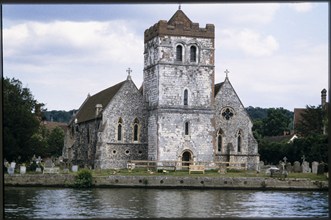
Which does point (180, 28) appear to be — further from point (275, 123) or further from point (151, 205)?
point (275, 123)

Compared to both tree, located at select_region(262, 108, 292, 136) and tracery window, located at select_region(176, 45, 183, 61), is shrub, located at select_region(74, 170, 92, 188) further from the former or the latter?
tree, located at select_region(262, 108, 292, 136)

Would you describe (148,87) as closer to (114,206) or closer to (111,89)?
(111,89)

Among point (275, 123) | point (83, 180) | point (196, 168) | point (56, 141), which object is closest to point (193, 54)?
point (196, 168)

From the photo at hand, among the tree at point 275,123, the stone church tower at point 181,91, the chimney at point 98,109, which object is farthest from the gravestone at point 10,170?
the tree at point 275,123

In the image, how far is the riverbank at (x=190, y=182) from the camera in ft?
116

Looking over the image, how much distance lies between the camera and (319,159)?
1960 inches

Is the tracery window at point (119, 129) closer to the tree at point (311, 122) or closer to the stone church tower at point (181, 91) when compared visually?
the stone church tower at point (181, 91)

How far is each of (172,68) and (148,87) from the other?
317 cm

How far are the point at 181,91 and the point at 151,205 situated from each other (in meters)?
22.3

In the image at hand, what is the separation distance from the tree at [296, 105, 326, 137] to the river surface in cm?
3455

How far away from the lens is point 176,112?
4622cm

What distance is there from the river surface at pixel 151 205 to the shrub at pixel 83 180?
1.86m

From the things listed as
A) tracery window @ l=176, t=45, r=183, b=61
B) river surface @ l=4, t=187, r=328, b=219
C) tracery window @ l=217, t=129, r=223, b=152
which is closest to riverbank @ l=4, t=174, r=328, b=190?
river surface @ l=4, t=187, r=328, b=219

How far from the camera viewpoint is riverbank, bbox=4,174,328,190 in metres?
35.5
